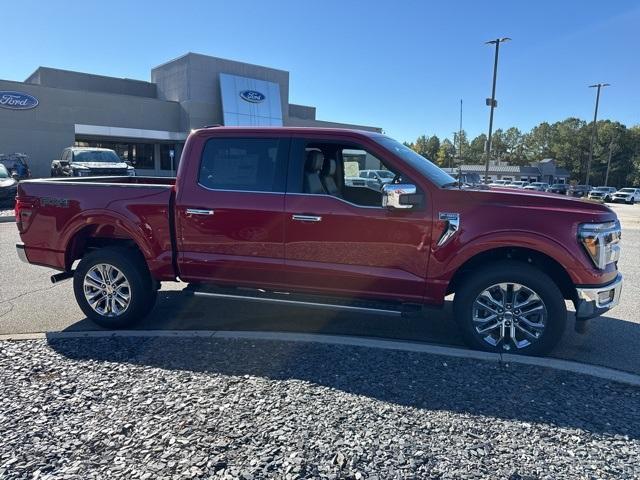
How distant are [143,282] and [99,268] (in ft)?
1.63

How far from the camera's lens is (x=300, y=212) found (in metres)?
4.33

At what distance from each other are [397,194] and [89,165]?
17.9 metres

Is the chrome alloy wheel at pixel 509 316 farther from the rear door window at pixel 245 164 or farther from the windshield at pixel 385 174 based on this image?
the rear door window at pixel 245 164

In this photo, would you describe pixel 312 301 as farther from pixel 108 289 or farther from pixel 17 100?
pixel 17 100

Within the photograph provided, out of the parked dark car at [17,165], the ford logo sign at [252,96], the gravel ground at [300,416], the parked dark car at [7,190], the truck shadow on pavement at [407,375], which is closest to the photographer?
the gravel ground at [300,416]

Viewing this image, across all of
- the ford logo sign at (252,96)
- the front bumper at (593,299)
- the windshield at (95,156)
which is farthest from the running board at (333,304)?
the ford logo sign at (252,96)

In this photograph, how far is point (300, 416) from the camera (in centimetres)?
304

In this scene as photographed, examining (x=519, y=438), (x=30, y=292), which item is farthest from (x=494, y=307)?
(x=30, y=292)

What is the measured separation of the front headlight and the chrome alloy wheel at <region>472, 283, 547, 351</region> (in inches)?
22.5

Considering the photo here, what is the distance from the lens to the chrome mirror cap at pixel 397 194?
3.95 m

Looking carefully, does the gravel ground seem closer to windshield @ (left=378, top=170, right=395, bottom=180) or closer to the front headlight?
the front headlight

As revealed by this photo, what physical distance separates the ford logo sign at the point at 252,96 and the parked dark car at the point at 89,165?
1929 cm

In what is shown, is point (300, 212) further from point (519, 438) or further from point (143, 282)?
point (519, 438)

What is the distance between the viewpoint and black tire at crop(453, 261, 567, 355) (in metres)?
3.94
